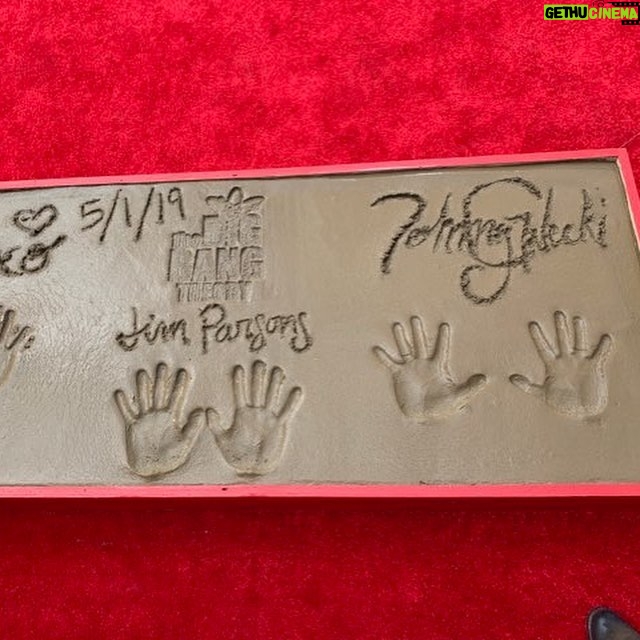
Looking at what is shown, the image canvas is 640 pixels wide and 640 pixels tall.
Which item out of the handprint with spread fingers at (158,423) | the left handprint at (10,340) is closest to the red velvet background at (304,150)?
the handprint with spread fingers at (158,423)

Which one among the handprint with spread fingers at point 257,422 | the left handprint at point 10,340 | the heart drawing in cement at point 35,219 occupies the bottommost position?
the handprint with spread fingers at point 257,422

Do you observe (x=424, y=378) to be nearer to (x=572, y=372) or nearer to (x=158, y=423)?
(x=572, y=372)

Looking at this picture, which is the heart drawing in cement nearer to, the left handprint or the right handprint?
the left handprint

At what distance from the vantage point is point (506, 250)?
0.80 metres

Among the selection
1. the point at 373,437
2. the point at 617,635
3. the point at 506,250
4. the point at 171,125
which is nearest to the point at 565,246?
the point at 506,250

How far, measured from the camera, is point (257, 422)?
73 centimetres

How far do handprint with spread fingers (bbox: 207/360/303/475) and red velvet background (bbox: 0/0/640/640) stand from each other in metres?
0.07

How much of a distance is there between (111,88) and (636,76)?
782 mm

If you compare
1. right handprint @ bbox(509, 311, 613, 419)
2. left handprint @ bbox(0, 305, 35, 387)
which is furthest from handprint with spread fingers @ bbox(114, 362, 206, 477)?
right handprint @ bbox(509, 311, 613, 419)

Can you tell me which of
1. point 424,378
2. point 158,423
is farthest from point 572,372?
point 158,423

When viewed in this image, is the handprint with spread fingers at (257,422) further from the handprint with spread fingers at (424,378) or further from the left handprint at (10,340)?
the left handprint at (10,340)

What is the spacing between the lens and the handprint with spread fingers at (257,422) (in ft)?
2.33

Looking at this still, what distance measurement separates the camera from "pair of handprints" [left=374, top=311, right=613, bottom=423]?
0.71 metres

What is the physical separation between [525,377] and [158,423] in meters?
0.40
